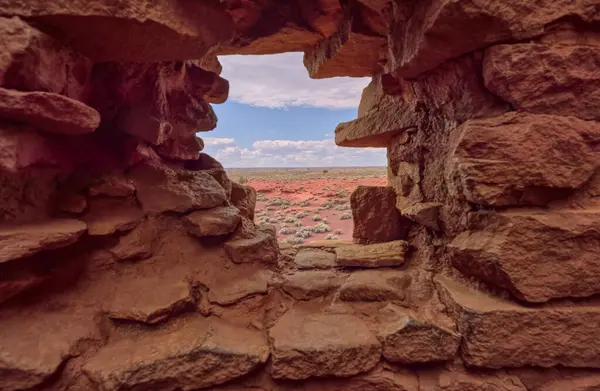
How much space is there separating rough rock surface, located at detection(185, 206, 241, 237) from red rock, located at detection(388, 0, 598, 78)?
45.6 inches

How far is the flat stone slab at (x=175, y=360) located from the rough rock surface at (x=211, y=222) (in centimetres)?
46

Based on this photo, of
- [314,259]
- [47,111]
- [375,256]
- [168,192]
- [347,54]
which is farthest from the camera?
[347,54]

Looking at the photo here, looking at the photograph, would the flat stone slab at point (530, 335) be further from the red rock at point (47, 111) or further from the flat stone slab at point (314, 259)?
the red rock at point (47, 111)

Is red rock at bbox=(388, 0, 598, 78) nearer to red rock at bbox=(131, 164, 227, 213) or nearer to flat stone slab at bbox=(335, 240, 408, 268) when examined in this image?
flat stone slab at bbox=(335, 240, 408, 268)

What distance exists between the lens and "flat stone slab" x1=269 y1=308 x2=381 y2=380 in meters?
1.36

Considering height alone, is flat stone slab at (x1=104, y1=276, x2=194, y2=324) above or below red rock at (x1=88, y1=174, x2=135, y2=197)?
below

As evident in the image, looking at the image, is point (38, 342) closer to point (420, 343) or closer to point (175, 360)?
point (175, 360)

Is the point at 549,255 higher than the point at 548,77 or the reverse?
the reverse

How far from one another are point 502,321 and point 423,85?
3.68ft

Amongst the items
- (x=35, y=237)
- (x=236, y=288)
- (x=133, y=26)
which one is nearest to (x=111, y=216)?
(x=35, y=237)

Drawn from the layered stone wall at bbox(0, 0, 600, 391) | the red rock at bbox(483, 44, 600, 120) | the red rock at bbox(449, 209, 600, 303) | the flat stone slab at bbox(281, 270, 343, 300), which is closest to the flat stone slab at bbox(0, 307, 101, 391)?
the layered stone wall at bbox(0, 0, 600, 391)

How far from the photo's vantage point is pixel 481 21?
1.28 metres

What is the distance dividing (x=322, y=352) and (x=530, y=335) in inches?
31.0

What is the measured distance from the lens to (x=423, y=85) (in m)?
1.76
